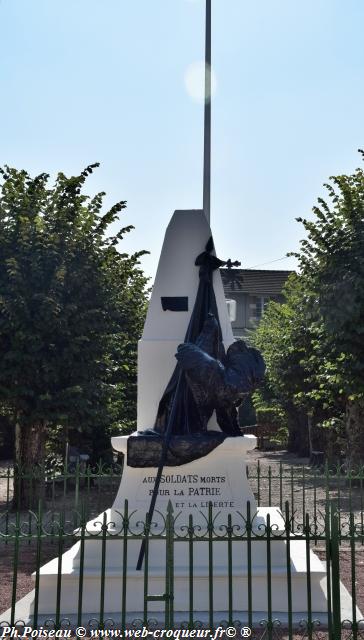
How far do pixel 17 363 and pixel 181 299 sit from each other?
5088mm

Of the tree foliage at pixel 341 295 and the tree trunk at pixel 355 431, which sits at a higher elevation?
the tree foliage at pixel 341 295

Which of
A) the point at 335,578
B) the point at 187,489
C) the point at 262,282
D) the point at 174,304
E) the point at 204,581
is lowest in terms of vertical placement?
the point at 204,581

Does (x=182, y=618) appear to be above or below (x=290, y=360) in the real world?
below

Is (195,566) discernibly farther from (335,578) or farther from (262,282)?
(262,282)

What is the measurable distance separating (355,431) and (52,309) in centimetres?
903

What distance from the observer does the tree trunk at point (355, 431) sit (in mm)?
15820

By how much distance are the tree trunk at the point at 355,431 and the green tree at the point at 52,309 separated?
6.41 meters

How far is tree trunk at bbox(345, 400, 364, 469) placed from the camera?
51.9ft

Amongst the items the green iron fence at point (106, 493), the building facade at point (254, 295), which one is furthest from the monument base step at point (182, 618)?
the building facade at point (254, 295)

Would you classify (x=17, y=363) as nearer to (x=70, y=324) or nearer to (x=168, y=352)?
(x=70, y=324)

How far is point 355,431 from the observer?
53.5ft

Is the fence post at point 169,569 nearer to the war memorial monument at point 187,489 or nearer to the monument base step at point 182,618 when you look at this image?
the war memorial monument at point 187,489

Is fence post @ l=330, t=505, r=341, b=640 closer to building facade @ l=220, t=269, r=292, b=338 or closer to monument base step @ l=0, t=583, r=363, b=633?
monument base step @ l=0, t=583, r=363, b=633

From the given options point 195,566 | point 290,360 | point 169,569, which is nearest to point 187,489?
point 195,566
